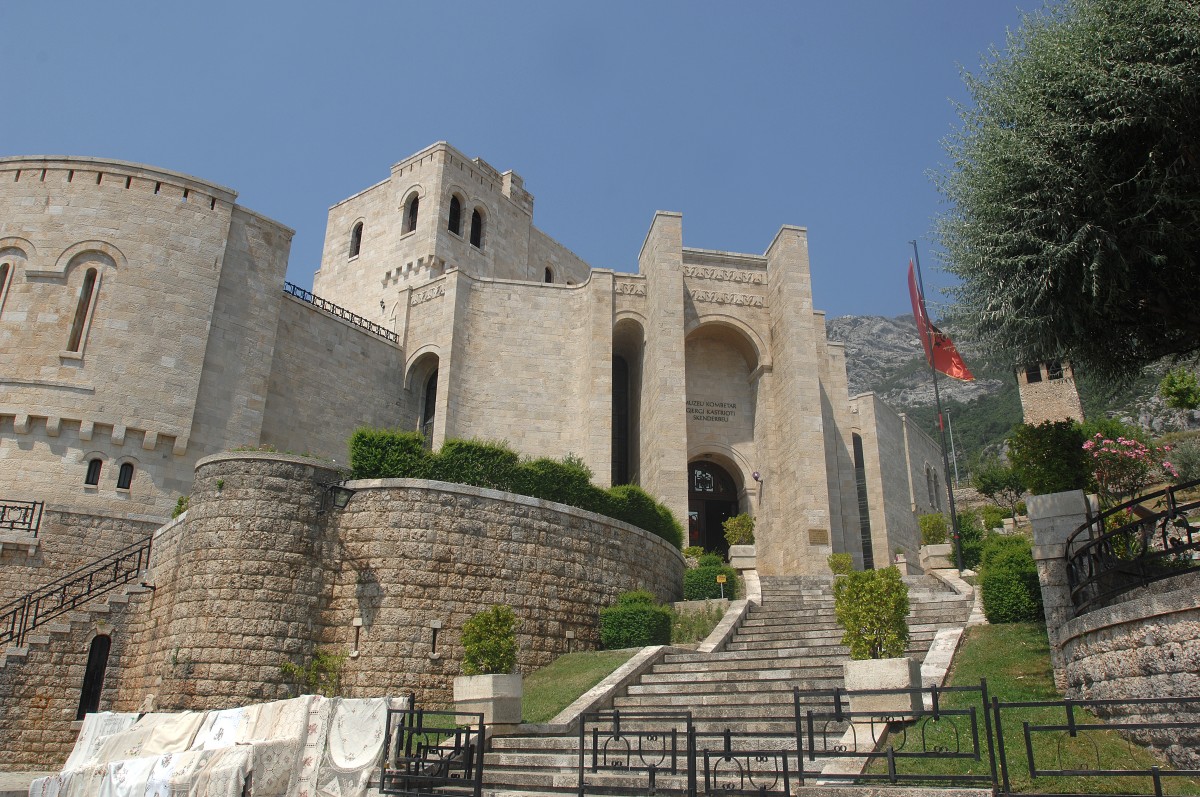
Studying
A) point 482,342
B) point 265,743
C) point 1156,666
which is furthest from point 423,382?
point 1156,666

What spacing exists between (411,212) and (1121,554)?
28.7 m

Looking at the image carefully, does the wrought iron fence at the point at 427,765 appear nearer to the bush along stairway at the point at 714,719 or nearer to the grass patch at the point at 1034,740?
the bush along stairway at the point at 714,719

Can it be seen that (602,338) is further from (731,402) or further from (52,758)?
(52,758)

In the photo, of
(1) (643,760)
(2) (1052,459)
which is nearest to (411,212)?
(2) (1052,459)

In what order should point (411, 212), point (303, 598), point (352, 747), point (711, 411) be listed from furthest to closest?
point (411, 212) < point (711, 411) < point (303, 598) < point (352, 747)

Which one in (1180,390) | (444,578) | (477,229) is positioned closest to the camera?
(444,578)

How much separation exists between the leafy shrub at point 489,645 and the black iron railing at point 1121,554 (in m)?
7.22

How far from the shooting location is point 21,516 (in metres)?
17.9

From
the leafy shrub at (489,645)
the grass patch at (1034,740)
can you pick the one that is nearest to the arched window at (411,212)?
the leafy shrub at (489,645)

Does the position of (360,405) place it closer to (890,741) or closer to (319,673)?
(319,673)

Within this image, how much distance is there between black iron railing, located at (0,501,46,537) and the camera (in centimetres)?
1766

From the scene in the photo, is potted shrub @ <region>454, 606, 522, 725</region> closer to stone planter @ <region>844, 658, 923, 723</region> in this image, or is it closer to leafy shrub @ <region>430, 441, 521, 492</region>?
stone planter @ <region>844, 658, 923, 723</region>

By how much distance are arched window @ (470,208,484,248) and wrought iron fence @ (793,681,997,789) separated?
2781 cm

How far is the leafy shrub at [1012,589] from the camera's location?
13.2 metres
